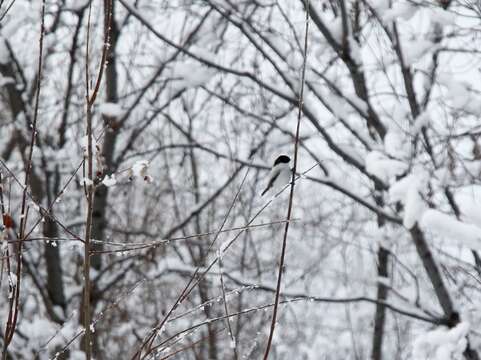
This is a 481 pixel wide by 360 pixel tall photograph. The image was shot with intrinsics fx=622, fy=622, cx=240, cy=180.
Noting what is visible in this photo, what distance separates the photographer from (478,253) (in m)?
3.38

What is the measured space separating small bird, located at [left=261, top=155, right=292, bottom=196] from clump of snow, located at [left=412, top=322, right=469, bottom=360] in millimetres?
1129

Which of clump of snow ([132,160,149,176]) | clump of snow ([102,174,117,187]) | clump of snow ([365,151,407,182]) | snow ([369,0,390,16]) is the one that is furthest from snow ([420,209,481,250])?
clump of snow ([102,174,117,187])

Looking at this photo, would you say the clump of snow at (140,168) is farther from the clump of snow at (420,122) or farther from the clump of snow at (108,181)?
the clump of snow at (420,122)

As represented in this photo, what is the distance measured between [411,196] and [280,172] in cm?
94

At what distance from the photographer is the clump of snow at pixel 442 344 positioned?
3041 millimetres

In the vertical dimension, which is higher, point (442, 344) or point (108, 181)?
point (108, 181)

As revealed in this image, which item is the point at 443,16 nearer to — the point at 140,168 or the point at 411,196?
the point at 411,196

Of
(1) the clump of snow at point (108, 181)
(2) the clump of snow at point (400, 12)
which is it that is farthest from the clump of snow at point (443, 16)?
(1) the clump of snow at point (108, 181)

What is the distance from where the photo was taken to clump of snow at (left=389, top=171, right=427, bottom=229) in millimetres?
2807

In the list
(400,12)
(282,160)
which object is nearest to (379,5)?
(400,12)

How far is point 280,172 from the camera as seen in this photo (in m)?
3.59

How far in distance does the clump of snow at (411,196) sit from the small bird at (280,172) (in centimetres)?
79

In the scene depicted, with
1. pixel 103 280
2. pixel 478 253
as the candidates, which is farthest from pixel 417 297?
pixel 103 280

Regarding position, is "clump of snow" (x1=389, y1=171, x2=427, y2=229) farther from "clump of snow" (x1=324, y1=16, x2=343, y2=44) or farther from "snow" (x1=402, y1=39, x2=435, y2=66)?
"clump of snow" (x1=324, y1=16, x2=343, y2=44)
